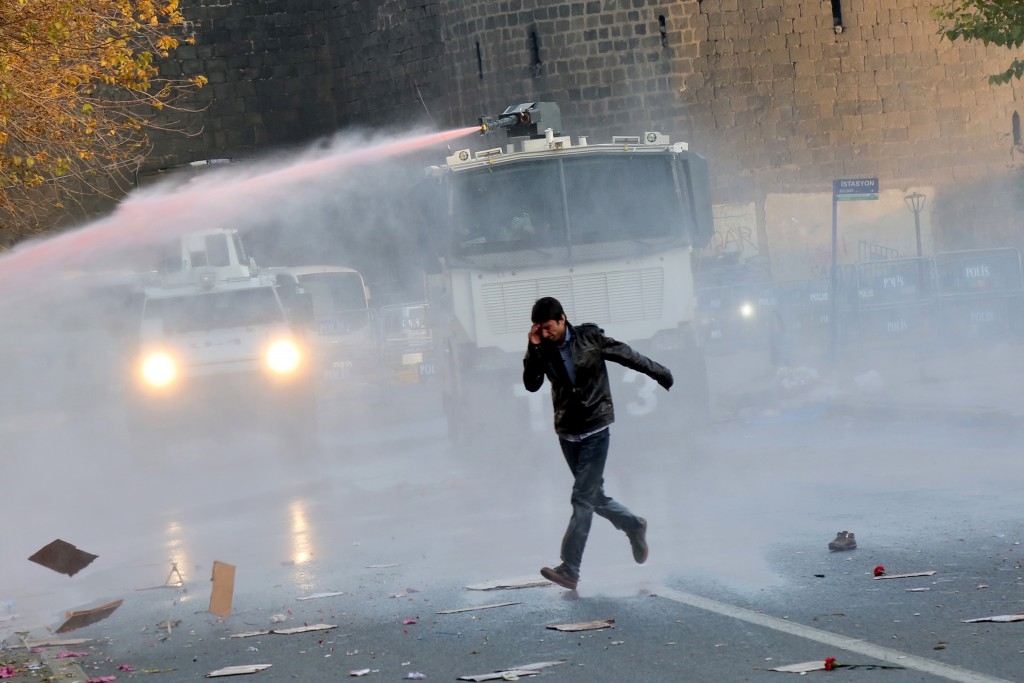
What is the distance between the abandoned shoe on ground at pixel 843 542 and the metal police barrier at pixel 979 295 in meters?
13.7

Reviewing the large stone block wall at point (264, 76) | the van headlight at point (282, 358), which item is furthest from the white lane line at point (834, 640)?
the large stone block wall at point (264, 76)

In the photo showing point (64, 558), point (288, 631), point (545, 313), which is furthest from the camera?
point (64, 558)

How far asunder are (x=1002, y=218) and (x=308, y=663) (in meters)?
31.6

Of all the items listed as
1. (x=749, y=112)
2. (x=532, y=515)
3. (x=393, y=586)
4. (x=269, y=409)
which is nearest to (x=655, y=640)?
(x=393, y=586)

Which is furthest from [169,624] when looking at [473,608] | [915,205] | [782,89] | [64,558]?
[915,205]

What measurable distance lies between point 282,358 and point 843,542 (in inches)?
374

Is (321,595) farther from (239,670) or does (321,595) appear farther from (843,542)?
(843,542)

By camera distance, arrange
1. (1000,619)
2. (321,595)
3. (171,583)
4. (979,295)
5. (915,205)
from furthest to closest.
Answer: (915,205) → (979,295) → (171,583) → (321,595) → (1000,619)

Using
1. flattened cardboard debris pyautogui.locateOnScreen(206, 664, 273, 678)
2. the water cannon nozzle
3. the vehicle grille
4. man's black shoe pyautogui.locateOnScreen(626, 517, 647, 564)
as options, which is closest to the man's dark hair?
man's black shoe pyautogui.locateOnScreen(626, 517, 647, 564)

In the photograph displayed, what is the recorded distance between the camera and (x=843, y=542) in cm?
935

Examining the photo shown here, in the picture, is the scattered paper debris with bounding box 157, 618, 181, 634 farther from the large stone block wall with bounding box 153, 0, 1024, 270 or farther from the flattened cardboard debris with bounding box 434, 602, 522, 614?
the large stone block wall with bounding box 153, 0, 1024, 270

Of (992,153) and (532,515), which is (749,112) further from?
(532,515)

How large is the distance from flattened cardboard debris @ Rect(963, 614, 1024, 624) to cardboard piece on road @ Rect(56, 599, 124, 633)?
4894mm

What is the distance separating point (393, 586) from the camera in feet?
31.1
